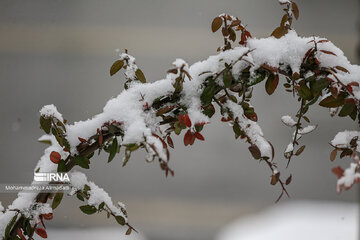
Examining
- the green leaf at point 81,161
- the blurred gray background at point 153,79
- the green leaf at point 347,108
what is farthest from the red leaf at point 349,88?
the blurred gray background at point 153,79

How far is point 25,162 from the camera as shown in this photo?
1.96m

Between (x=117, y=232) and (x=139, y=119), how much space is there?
1.63m

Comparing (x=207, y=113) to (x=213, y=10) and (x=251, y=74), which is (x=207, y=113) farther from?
(x=213, y=10)

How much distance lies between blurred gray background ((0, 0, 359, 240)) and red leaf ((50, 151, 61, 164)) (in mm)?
1374

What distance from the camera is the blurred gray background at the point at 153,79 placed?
6.31ft

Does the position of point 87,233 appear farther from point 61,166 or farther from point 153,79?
point 61,166

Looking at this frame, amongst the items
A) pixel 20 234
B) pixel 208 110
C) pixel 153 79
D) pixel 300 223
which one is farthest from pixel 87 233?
pixel 208 110

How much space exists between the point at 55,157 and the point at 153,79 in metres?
1.42

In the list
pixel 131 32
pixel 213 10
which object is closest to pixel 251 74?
pixel 213 10

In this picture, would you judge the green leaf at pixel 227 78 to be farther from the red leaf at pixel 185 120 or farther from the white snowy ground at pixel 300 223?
the white snowy ground at pixel 300 223

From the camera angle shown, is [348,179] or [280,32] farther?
[280,32]

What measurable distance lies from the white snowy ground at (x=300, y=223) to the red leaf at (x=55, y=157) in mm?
1490

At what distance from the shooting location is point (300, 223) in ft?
6.26

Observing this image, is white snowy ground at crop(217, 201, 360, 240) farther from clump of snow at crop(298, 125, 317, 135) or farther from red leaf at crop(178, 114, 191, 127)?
red leaf at crop(178, 114, 191, 127)
